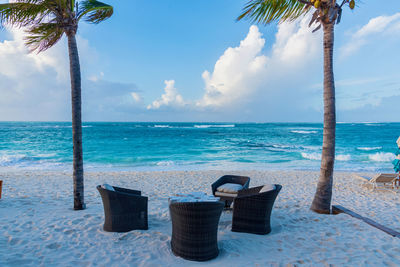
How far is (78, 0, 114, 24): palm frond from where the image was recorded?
4504 millimetres

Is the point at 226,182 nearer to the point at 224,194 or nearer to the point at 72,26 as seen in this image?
the point at 224,194

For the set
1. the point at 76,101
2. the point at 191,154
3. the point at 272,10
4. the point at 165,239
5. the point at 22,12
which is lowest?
the point at 191,154

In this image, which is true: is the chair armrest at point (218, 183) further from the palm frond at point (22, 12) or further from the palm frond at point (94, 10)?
the palm frond at point (22, 12)

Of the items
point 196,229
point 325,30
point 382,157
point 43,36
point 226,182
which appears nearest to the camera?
point 196,229

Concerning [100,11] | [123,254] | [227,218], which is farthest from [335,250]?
[100,11]

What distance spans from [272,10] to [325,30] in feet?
3.41

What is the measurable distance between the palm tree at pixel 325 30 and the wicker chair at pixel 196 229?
2.69 metres

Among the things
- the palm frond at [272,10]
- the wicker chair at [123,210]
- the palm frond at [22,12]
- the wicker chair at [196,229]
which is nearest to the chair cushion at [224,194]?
the wicker chair at [123,210]

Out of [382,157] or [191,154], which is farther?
[191,154]

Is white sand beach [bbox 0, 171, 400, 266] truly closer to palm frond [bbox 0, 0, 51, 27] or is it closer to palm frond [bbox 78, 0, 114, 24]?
palm frond [bbox 0, 0, 51, 27]

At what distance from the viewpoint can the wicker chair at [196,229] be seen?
8.66 ft

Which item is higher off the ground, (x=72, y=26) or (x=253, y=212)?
(x=72, y=26)

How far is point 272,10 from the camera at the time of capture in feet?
14.4

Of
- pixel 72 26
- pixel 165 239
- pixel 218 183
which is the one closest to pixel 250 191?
pixel 218 183
